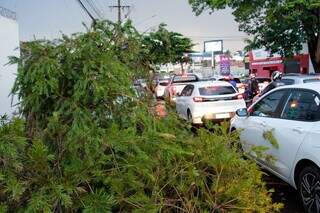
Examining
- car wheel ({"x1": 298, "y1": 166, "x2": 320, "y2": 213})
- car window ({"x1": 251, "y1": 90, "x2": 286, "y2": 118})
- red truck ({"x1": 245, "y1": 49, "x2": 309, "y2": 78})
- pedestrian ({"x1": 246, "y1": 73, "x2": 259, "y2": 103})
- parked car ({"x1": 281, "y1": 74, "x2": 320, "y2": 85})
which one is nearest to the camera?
car wheel ({"x1": 298, "y1": 166, "x2": 320, "y2": 213})

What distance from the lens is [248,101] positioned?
1975 cm

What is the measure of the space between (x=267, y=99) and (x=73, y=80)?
424 centimetres

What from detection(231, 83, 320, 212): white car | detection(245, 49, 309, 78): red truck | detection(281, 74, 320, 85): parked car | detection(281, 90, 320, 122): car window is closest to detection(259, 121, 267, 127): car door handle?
detection(231, 83, 320, 212): white car

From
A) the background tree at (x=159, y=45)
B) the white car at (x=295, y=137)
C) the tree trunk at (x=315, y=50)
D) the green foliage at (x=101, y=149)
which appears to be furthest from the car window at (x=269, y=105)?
the tree trunk at (x=315, y=50)

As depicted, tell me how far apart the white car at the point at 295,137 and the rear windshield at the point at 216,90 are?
25.7ft

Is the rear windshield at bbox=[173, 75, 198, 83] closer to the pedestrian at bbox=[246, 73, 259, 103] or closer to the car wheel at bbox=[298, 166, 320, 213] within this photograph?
the pedestrian at bbox=[246, 73, 259, 103]

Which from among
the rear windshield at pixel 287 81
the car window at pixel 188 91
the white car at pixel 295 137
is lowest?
the white car at pixel 295 137

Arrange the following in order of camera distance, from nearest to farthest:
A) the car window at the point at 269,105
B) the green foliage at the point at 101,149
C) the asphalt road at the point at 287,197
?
the green foliage at the point at 101,149 → the asphalt road at the point at 287,197 → the car window at the point at 269,105

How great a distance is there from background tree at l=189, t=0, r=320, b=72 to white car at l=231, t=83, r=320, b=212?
17721 mm

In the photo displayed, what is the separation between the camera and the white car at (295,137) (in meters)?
5.12

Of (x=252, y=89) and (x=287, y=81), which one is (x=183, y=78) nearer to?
(x=252, y=89)

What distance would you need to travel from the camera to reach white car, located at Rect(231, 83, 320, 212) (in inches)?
202

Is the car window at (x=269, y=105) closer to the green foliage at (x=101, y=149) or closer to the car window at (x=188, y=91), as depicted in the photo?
the green foliage at (x=101, y=149)

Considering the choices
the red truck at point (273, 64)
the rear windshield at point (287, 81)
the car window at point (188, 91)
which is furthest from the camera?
the red truck at point (273, 64)
